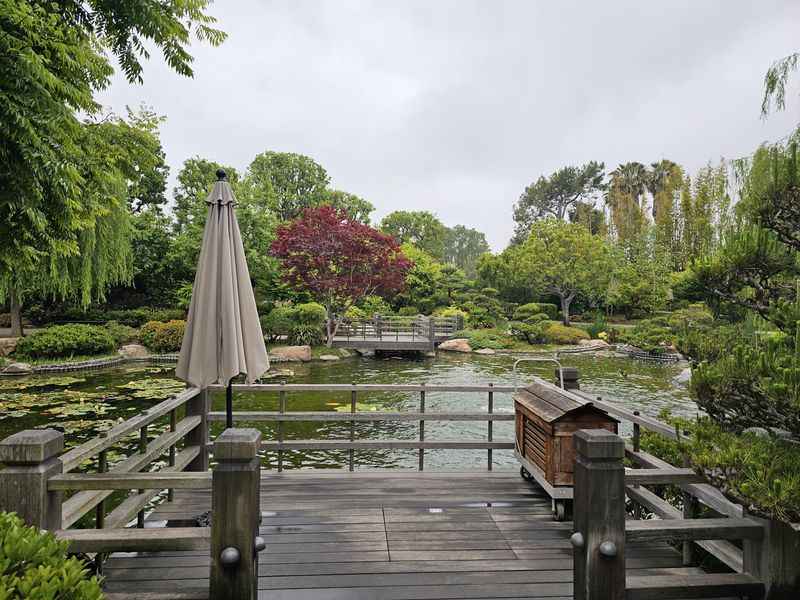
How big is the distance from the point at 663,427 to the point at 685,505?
49 centimetres

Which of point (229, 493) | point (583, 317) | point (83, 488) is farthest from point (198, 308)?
point (583, 317)

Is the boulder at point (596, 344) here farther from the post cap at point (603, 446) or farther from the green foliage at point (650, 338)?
the post cap at point (603, 446)

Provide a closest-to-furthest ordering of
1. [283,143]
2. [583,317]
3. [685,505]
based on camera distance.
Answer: [685,505], [583,317], [283,143]

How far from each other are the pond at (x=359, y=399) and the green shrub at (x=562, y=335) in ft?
13.7

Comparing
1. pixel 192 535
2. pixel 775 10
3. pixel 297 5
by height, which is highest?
pixel 297 5

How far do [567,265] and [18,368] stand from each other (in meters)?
24.5

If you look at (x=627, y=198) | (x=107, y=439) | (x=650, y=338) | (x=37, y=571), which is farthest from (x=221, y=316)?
(x=627, y=198)

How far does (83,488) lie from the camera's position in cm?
221

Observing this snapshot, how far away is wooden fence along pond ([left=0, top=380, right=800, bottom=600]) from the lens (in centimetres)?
204

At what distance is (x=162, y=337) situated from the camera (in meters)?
17.3

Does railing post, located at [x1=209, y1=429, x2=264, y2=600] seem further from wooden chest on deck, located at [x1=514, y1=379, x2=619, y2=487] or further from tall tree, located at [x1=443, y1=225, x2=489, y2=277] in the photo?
tall tree, located at [x1=443, y1=225, x2=489, y2=277]

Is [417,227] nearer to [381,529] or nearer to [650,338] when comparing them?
[650,338]

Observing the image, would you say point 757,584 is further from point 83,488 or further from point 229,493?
point 83,488

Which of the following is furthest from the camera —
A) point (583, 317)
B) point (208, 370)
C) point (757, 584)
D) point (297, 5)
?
point (583, 317)
